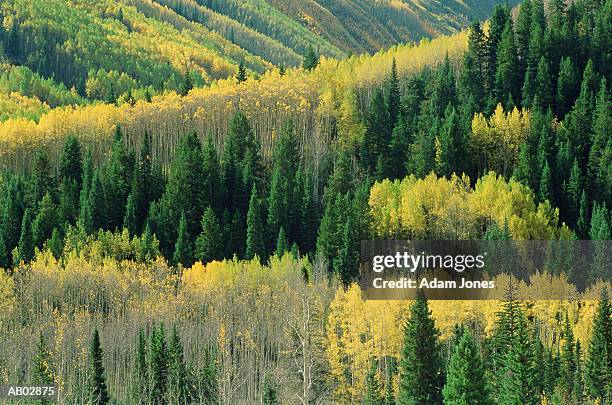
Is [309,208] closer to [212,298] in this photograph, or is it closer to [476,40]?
[212,298]

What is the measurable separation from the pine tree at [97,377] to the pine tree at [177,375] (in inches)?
195

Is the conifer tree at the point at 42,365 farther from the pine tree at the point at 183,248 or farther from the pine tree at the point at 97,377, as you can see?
the pine tree at the point at 183,248

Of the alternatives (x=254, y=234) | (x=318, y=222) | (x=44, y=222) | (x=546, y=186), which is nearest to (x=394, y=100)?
(x=318, y=222)

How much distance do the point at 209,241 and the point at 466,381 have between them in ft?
174

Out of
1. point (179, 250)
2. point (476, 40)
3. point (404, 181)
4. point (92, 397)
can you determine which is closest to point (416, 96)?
point (476, 40)

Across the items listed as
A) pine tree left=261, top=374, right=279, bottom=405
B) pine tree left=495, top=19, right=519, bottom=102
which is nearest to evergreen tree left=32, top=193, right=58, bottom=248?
pine tree left=261, top=374, right=279, bottom=405

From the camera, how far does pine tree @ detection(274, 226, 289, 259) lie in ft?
396

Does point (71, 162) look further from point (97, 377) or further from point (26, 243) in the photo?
point (97, 377)

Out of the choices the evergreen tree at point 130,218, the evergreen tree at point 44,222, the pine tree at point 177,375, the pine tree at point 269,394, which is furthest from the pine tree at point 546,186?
the evergreen tree at point 44,222

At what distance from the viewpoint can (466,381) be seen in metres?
75.9

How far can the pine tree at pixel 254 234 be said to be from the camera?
124381mm

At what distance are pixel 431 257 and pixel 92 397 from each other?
3043cm

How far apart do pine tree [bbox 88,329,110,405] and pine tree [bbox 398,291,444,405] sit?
2369 cm

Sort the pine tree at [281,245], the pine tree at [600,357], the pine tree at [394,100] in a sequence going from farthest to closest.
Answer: the pine tree at [394,100] < the pine tree at [281,245] < the pine tree at [600,357]
